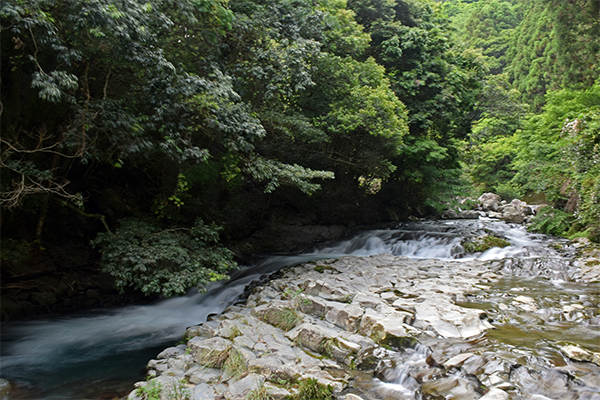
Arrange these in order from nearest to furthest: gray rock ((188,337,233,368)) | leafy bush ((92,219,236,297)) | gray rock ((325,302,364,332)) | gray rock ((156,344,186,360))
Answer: gray rock ((188,337,233,368))
gray rock ((156,344,186,360))
gray rock ((325,302,364,332))
leafy bush ((92,219,236,297))

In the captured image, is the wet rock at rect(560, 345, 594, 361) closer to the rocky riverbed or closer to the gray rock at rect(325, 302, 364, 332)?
the rocky riverbed

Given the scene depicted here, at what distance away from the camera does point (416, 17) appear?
51.1ft

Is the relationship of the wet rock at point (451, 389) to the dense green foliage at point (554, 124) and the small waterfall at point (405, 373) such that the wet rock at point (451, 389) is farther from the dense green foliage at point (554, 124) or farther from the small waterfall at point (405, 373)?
the dense green foliage at point (554, 124)

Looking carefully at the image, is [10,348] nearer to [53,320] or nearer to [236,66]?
[53,320]

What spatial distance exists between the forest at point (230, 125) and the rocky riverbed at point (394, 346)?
6.28ft

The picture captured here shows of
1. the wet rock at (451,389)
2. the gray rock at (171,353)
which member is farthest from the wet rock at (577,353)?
the gray rock at (171,353)

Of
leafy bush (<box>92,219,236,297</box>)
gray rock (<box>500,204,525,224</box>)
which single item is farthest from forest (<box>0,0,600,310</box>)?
gray rock (<box>500,204,525,224</box>)

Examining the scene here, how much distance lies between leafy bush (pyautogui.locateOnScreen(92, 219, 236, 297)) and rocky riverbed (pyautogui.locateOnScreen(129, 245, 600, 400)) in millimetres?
970

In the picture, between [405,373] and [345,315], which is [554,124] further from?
[405,373]

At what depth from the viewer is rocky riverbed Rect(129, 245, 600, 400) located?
374cm

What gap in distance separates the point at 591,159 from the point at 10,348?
14489 mm

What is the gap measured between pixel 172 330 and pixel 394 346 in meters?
4.56

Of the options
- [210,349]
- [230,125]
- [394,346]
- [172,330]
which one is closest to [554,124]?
[230,125]

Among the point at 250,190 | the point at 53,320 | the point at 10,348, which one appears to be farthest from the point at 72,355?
the point at 250,190
